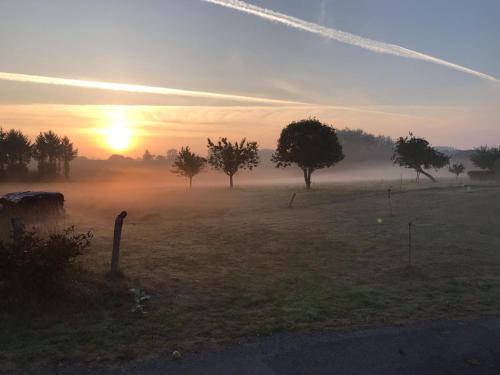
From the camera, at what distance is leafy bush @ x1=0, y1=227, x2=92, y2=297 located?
315 inches

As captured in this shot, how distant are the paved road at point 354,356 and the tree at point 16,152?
3374 inches

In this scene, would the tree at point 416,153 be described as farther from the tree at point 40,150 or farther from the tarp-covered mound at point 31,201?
the tree at point 40,150

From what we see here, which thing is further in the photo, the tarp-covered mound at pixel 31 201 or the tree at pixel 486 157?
the tree at pixel 486 157

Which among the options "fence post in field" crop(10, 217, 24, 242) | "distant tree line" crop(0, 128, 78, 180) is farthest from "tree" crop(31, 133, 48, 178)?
"fence post in field" crop(10, 217, 24, 242)

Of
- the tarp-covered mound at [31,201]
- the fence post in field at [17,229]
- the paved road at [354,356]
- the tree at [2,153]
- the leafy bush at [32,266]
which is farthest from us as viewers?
the tree at [2,153]

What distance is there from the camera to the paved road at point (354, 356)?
5.66 m

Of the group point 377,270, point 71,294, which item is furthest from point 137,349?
point 377,270

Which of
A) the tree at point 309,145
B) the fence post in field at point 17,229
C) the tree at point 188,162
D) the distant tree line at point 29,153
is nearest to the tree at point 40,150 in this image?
the distant tree line at point 29,153

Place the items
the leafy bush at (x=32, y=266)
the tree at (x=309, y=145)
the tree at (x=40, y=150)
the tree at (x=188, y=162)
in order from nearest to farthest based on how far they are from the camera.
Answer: the leafy bush at (x=32, y=266) → the tree at (x=309, y=145) → the tree at (x=188, y=162) → the tree at (x=40, y=150)

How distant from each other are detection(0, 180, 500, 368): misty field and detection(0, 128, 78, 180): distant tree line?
69.2m

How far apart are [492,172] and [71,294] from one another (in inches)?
2995

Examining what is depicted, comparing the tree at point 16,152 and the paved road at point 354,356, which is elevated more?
the tree at point 16,152

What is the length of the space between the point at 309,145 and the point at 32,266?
1913 inches

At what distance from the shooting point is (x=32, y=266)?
8117mm
